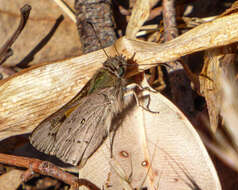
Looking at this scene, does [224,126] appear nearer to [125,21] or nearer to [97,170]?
[97,170]

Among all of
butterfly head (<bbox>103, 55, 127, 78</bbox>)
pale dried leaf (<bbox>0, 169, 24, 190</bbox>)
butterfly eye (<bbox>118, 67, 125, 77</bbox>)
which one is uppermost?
butterfly head (<bbox>103, 55, 127, 78</bbox>)

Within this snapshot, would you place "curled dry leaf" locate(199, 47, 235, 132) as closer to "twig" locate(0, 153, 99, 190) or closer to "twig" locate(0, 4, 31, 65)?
"twig" locate(0, 153, 99, 190)

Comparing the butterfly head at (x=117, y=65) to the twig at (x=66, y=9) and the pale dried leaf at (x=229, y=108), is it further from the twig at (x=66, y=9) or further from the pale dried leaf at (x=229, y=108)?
the twig at (x=66, y=9)

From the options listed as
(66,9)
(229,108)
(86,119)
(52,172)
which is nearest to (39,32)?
(66,9)

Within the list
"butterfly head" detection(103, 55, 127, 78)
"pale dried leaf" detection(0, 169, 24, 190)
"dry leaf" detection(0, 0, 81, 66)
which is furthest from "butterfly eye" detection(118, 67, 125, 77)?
"pale dried leaf" detection(0, 169, 24, 190)

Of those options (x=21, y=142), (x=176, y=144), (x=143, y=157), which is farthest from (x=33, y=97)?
(x=176, y=144)

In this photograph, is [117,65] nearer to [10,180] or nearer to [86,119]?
[86,119]

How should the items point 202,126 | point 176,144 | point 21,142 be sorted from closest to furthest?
point 176,144, point 202,126, point 21,142
